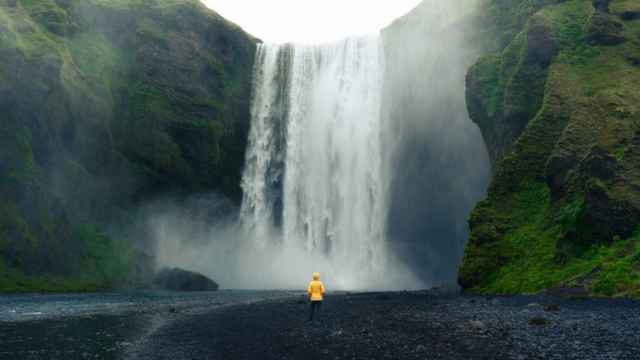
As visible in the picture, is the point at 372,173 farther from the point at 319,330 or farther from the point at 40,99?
the point at 319,330

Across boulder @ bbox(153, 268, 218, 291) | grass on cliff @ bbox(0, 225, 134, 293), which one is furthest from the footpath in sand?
boulder @ bbox(153, 268, 218, 291)

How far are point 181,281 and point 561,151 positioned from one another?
42303mm

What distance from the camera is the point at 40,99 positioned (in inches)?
2719

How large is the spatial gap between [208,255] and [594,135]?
56.7 metres

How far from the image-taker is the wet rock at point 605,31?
180 ft

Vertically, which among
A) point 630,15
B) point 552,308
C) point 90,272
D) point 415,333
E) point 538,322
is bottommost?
point 415,333

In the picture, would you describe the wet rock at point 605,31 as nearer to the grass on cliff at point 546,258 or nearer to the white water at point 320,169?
the grass on cliff at point 546,258

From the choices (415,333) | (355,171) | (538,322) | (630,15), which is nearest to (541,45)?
(630,15)

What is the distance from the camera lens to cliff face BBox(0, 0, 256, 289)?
65.8 metres

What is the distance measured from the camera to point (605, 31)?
55.1m

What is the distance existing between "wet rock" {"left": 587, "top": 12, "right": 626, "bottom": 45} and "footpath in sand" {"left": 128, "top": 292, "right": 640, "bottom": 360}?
3225 centimetres

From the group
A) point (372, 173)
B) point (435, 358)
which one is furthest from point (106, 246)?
point (435, 358)

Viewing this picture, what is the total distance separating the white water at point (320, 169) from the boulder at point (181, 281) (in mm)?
15985

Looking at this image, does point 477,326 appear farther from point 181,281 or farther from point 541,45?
point 181,281
